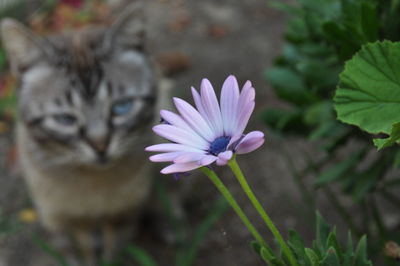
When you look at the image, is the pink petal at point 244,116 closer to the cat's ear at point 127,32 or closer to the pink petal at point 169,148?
the pink petal at point 169,148

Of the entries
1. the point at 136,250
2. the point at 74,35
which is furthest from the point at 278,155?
the point at 74,35

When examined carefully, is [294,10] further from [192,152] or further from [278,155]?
[278,155]

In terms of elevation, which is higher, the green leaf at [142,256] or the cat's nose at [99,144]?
the cat's nose at [99,144]

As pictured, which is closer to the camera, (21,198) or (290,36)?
(290,36)

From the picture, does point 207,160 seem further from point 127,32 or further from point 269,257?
point 127,32

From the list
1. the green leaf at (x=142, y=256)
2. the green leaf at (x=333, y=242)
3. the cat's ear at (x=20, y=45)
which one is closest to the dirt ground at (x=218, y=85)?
the green leaf at (x=142, y=256)

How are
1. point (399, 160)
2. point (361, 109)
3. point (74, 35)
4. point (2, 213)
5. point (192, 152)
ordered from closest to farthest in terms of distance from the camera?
point (192, 152) < point (361, 109) < point (399, 160) < point (74, 35) < point (2, 213)

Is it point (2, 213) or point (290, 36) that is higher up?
point (290, 36)
